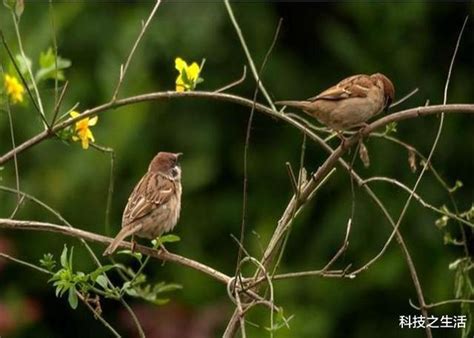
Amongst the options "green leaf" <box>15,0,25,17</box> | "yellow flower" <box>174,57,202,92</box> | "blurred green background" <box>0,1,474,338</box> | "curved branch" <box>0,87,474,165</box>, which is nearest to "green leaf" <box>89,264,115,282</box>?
"curved branch" <box>0,87,474,165</box>

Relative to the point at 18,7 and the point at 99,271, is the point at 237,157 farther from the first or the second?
the point at 99,271

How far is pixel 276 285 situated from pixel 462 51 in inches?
82.1

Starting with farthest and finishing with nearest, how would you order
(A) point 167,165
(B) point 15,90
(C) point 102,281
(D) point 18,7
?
(A) point 167,165
(B) point 15,90
(D) point 18,7
(C) point 102,281

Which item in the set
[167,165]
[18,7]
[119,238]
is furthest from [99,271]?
[167,165]

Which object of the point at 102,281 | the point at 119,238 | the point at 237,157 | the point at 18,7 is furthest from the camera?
the point at 237,157

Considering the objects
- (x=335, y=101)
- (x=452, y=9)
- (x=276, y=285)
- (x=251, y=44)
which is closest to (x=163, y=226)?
(x=335, y=101)

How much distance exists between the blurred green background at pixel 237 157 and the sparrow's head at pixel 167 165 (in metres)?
3.20

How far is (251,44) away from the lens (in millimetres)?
8641

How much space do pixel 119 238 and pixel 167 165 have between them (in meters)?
0.80

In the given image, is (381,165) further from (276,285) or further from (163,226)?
(163,226)

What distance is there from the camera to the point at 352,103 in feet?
14.0

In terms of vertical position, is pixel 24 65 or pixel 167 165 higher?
pixel 24 65

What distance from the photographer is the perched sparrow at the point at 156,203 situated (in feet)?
14.8

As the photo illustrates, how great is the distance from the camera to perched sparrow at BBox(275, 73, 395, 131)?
4.23m
